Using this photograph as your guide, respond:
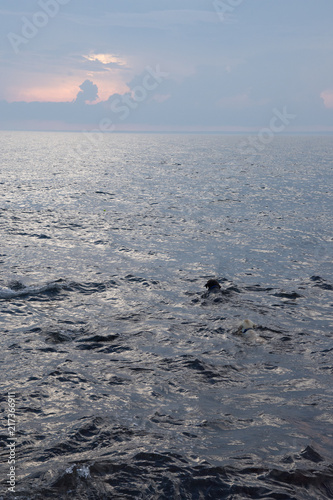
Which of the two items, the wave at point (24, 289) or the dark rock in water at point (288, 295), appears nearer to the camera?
the wave at point (24, 289)

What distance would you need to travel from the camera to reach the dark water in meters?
6.39

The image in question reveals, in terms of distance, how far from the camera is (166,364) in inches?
387

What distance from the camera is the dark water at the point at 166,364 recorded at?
21.0ft

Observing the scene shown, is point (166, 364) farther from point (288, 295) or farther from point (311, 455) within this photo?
point (288, 295)

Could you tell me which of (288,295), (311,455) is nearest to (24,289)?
(288,295)

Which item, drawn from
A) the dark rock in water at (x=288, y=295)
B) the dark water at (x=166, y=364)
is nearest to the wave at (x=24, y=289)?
the dark water at (x=166, y=364)

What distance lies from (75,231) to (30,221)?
4450mm

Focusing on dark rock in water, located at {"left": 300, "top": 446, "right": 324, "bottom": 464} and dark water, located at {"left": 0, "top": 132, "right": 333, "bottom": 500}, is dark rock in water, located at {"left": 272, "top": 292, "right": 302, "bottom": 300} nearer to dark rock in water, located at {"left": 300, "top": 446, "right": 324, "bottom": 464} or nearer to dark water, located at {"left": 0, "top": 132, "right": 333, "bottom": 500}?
dark water, located at {"left": 0, "top": 132, "right": 333, "bottom": 500}

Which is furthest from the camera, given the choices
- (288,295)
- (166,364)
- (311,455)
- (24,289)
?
(24,289)

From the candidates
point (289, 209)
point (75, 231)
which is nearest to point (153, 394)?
point (75, 231)

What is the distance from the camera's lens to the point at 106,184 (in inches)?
1902

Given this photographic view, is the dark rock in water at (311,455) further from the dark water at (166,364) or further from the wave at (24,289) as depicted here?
the wave at (24,289)

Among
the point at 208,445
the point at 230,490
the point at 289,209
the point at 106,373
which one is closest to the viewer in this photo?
the point at 230,490

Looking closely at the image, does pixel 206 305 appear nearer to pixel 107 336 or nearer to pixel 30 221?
pixel 107 336
